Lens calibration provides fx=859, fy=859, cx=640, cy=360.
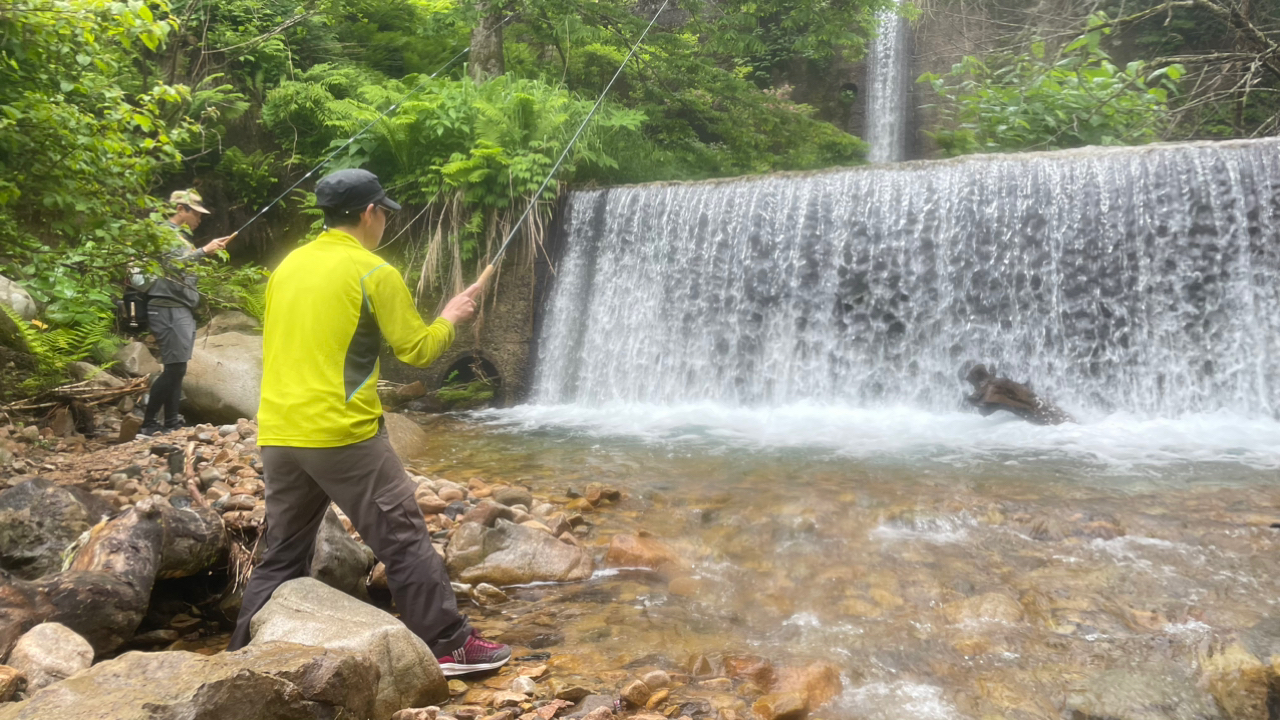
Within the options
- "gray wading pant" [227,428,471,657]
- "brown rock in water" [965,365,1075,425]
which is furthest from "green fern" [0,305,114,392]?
"brown rock in water" [965,365,1075,425]

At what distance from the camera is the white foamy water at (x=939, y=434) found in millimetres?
6457

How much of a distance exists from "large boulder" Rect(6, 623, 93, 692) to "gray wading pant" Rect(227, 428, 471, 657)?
0.46m

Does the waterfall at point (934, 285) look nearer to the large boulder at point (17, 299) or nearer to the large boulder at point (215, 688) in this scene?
the large boulder at point (17, 299)

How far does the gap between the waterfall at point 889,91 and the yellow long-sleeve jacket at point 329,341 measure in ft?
54.7

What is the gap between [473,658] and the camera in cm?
302

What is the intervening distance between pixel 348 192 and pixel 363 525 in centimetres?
113

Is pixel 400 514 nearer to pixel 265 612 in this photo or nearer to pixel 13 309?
pixel 265 612

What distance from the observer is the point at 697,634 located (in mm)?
3598

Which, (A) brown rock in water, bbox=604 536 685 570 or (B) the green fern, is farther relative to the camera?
(B) the green fern

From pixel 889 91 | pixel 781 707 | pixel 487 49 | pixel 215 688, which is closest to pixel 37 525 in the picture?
pixel 215 688

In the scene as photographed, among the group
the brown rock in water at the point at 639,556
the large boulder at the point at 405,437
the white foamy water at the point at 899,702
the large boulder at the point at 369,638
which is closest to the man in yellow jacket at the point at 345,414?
the large boulder at the point at 369,638

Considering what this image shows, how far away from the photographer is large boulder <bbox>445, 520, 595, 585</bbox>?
4160mm

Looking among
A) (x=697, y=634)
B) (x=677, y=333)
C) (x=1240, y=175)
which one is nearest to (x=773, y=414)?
(x=677, y=333)

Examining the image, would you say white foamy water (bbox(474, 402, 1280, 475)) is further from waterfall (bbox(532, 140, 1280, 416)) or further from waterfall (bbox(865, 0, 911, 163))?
waterfall (bbox(865, 0, 911, 163))
